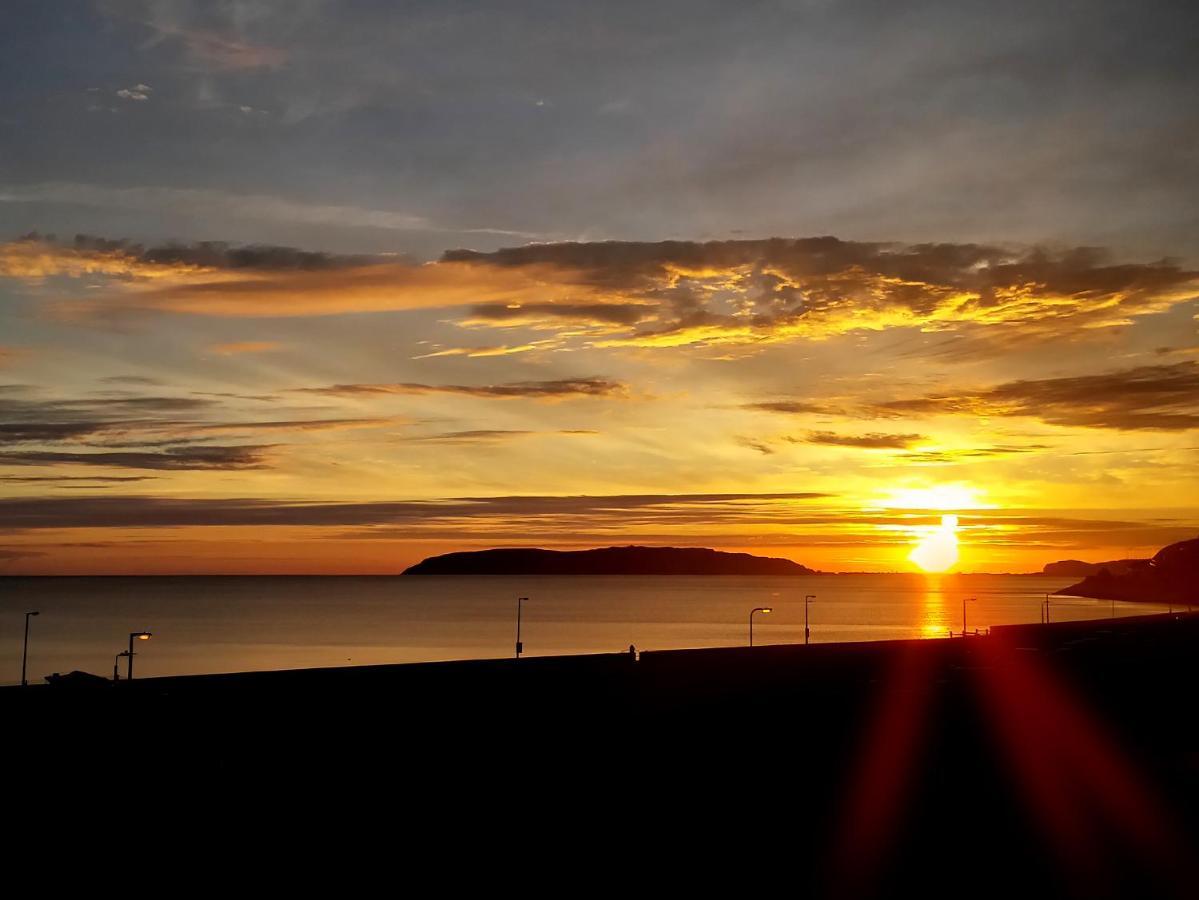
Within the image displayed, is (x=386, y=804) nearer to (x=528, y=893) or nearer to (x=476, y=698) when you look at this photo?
(x=528, y=893)

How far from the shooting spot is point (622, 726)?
39.8 meters

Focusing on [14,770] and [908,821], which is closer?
[908,821]

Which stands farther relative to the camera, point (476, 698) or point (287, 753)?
point (476, 698)

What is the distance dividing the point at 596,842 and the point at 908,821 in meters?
6.90

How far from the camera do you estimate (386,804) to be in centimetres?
2364

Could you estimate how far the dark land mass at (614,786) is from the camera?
18906mm

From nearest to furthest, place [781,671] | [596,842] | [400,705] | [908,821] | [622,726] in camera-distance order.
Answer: [596,842] < [908,821] < [622,726] < [400,705] < [781,671]

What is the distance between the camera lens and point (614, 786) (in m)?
27.1

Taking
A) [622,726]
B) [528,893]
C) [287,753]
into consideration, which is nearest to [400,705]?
[622,726]

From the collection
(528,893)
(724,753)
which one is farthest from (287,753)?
(528,893)

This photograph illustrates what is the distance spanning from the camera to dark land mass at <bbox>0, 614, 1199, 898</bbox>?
18906mm

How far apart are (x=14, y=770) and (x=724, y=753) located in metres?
18.5

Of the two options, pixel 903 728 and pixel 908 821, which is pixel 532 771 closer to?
pixel 908 821

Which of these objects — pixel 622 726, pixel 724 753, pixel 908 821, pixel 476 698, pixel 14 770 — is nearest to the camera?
pixel 908 821
